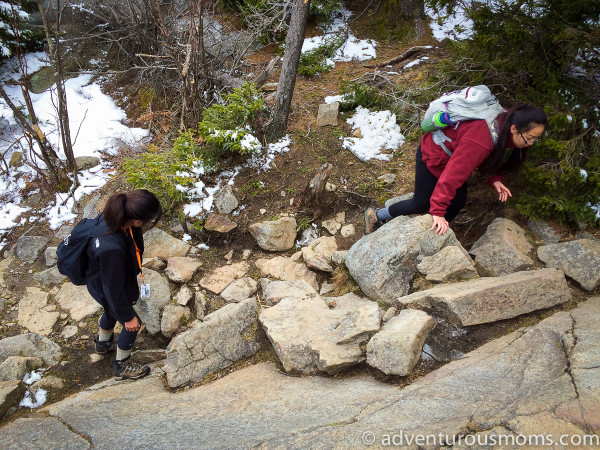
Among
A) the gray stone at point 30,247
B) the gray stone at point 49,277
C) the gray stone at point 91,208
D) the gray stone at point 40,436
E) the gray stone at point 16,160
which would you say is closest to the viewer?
the gray stone at point 40,436

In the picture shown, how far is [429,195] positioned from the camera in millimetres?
3912

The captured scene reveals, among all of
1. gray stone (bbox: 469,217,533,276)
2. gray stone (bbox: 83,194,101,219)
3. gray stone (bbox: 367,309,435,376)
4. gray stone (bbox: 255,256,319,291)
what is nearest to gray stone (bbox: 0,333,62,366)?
gray stone (bbox: 83,194,101,219)

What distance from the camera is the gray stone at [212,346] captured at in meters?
3.48

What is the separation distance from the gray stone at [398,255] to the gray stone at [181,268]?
211 cm

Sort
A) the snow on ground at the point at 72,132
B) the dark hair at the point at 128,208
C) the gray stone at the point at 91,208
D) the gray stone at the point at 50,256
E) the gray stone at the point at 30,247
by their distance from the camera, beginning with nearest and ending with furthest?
1. the dark hair at the point at 128,208
2. the gray stone at the point at 50,256
3. the gray stone at the point at 30,247
4. the gray stone at the point at 91,208
5. the snow on ground at the point at 72,132

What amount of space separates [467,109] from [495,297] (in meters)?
1.61

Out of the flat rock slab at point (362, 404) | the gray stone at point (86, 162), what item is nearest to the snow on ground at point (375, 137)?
the flat rock slab at point (362, 404)

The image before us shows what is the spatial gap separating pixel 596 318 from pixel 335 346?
6.88 ft

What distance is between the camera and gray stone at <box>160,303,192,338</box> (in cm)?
417

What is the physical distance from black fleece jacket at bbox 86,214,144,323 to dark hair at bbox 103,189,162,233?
0.41 feet

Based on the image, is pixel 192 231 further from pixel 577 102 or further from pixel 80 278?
pixel 577 102

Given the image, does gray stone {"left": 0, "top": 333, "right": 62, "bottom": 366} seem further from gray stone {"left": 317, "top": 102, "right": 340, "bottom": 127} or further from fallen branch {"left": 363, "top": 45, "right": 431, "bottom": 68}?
fallen branch {"left": 363, "top": 45, "right": 431, "bottom": 68}

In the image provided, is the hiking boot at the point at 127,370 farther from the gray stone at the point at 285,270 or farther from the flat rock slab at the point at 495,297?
the flat rock slab at the point at 495,297

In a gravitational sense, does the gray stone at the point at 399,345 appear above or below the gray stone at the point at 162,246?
below
